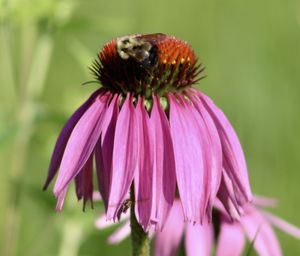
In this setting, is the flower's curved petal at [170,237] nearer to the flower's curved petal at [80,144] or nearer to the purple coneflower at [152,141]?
the purple coneflower at [152,141]

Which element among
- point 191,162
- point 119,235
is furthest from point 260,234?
point 191,162

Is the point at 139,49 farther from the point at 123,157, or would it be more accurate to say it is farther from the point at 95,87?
the point at 95,87

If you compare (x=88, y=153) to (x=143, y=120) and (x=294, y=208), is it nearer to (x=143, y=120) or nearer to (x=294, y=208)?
(x=143, y=120)

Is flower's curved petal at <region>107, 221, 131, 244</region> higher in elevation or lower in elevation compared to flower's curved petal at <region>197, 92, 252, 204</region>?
lower

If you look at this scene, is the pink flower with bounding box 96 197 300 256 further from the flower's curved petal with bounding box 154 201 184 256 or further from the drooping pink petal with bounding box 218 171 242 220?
the drooping pink petal with bounding box 218 171 242 220

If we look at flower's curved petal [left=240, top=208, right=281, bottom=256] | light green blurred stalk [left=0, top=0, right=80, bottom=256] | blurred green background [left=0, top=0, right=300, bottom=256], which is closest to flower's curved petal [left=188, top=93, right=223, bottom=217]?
flower's curved petal [left=240, top=208, right=281, bottom=256]

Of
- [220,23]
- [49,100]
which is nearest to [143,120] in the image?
[49,100]
